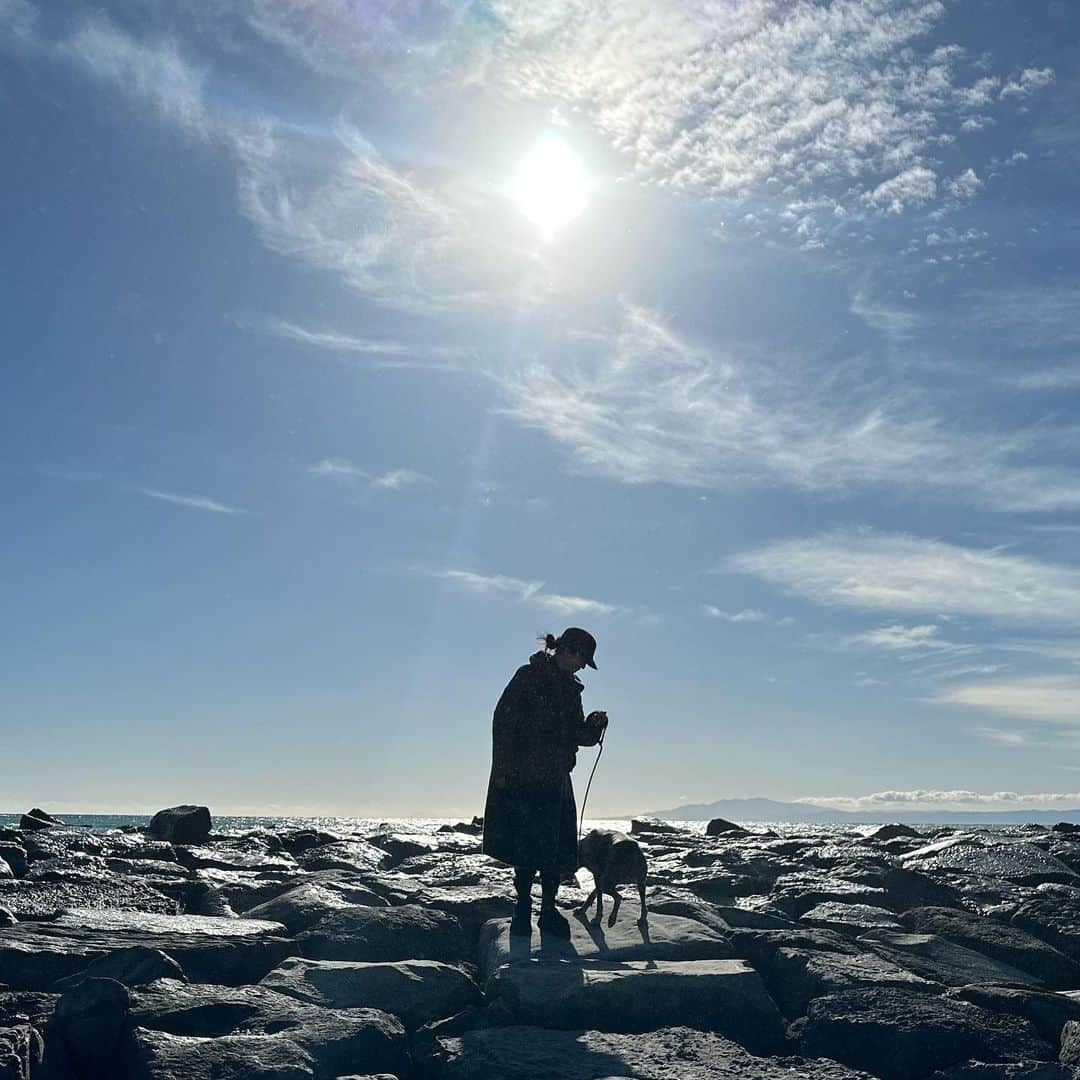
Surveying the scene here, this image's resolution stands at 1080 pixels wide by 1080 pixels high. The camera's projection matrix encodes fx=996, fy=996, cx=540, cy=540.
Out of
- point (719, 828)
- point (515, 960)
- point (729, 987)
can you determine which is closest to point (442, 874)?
point (515, 960)

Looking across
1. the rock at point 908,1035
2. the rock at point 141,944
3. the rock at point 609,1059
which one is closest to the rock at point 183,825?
the rock at point 141,944

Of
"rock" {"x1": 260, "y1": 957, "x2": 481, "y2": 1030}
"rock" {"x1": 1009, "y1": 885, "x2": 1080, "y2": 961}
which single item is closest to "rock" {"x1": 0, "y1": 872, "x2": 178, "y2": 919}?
"rock" {"x1": 260, "y1": 957, "x2": 481, "y2": 1030}

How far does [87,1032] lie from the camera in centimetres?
507

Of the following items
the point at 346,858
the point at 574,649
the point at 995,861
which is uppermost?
the point at 574,649

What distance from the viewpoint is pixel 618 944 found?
738 cm

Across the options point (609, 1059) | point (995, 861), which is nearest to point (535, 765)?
point (609, 1059)

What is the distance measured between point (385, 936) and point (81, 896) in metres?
3.39

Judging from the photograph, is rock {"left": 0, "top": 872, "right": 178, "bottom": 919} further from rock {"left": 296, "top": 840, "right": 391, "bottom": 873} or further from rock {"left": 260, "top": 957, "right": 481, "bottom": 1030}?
rock {"left": 296, "top": 840, "right": 391, "bottom": 873}

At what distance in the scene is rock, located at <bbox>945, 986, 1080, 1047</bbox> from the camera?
6496 mm

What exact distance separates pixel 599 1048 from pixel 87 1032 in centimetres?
269

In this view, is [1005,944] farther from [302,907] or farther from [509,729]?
[302,907]

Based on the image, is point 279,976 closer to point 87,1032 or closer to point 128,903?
point 87,1032

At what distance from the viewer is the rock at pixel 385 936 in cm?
764

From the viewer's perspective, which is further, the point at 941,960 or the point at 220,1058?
the point at 941,960
